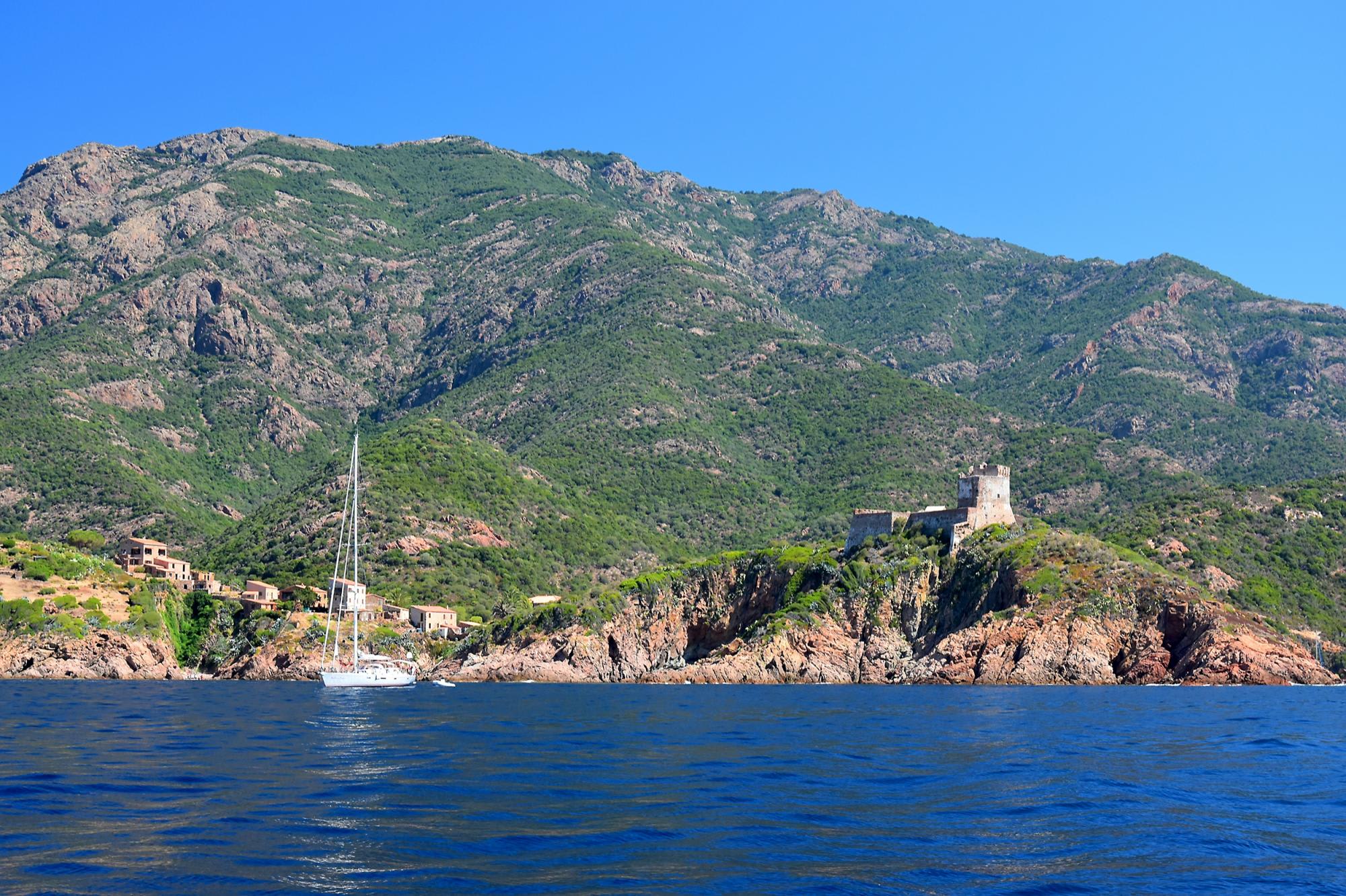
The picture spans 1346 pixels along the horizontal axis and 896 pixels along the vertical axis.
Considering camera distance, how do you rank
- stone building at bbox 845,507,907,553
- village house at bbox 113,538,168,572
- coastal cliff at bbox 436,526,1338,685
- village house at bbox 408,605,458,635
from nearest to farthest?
1. coastal cliff at bbox 436,526,1338,685
2. stone building at bbox 845,507,907,553
3. village house at bbox 408,605,458,635
4. village house at bbox 113,538,168,572

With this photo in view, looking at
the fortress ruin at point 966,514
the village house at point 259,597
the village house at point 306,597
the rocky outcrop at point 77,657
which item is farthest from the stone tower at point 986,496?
the rocky outcrop at point 77,657

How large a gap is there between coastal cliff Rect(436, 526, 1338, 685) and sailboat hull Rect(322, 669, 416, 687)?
1176cm

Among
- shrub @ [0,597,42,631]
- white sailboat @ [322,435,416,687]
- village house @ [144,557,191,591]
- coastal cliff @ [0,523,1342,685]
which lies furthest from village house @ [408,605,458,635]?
shrub @ [0,597,42,631]

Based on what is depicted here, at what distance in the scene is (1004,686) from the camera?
9200 cm

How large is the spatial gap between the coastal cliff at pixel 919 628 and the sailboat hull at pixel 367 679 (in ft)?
38.6

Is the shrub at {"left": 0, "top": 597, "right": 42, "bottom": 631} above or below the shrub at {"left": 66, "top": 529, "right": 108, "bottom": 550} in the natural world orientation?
below

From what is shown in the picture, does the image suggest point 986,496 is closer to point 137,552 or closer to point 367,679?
point 367,679

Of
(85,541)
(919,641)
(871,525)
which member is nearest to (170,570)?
(85,541)

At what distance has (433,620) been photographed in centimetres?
12550

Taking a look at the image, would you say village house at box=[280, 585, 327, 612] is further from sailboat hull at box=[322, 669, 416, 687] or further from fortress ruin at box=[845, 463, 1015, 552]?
fortress ruin at box=[845, 463, 1015, 552]

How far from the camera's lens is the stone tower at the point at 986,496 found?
369 ft

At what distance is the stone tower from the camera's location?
11244 cm

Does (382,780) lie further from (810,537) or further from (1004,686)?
(810,537)

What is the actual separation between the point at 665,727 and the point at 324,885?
33172mm
